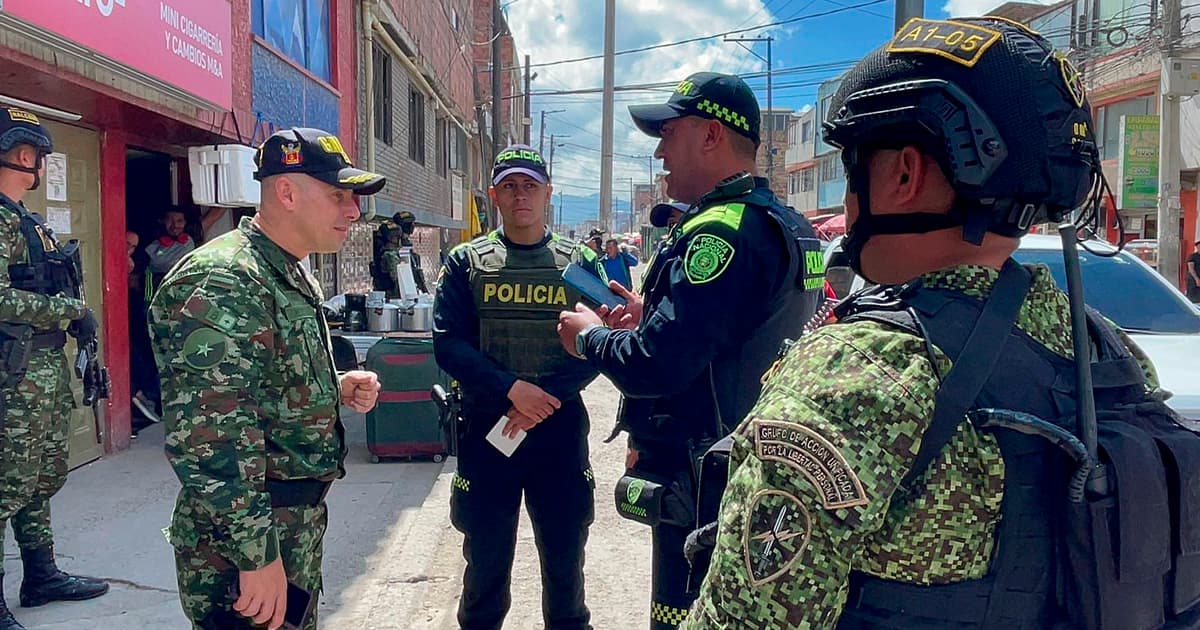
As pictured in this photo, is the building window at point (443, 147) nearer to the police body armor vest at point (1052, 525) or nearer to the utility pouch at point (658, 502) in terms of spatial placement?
the utility pouch at point (658, 502)

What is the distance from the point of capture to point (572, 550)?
3238mm

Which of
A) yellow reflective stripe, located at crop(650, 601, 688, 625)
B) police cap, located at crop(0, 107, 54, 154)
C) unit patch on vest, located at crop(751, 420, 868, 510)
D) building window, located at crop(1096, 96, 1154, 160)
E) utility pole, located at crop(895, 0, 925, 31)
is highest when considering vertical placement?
building window, located at crop(1096, 96, 1154, 160)

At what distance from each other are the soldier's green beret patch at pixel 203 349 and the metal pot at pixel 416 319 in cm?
482

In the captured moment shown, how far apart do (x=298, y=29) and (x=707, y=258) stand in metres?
7.87

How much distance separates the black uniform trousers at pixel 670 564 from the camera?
7.64ft

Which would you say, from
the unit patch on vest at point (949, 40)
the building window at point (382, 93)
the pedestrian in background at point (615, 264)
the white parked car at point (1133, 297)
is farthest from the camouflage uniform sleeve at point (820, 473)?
the building window at point (382, 93)

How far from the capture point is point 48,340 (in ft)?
12.5

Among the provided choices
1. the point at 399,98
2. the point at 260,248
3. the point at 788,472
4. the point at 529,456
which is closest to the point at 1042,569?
the point at 788,472

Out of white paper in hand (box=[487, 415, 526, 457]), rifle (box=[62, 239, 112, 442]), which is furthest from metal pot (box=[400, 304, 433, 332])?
white paper in hand (box=[487, 415, 526, 457])

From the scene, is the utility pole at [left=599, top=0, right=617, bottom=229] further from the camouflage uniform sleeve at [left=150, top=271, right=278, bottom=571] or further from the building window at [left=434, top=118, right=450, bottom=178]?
the camouflage uniform sleeve at [left=150, top=271, right=278, bottom=571]

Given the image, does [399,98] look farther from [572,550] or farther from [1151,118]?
[1151,118]

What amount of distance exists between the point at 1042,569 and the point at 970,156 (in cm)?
53

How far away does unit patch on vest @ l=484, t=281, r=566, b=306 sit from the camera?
3.31 m

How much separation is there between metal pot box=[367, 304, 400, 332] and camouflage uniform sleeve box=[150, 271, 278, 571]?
4.80 metres
